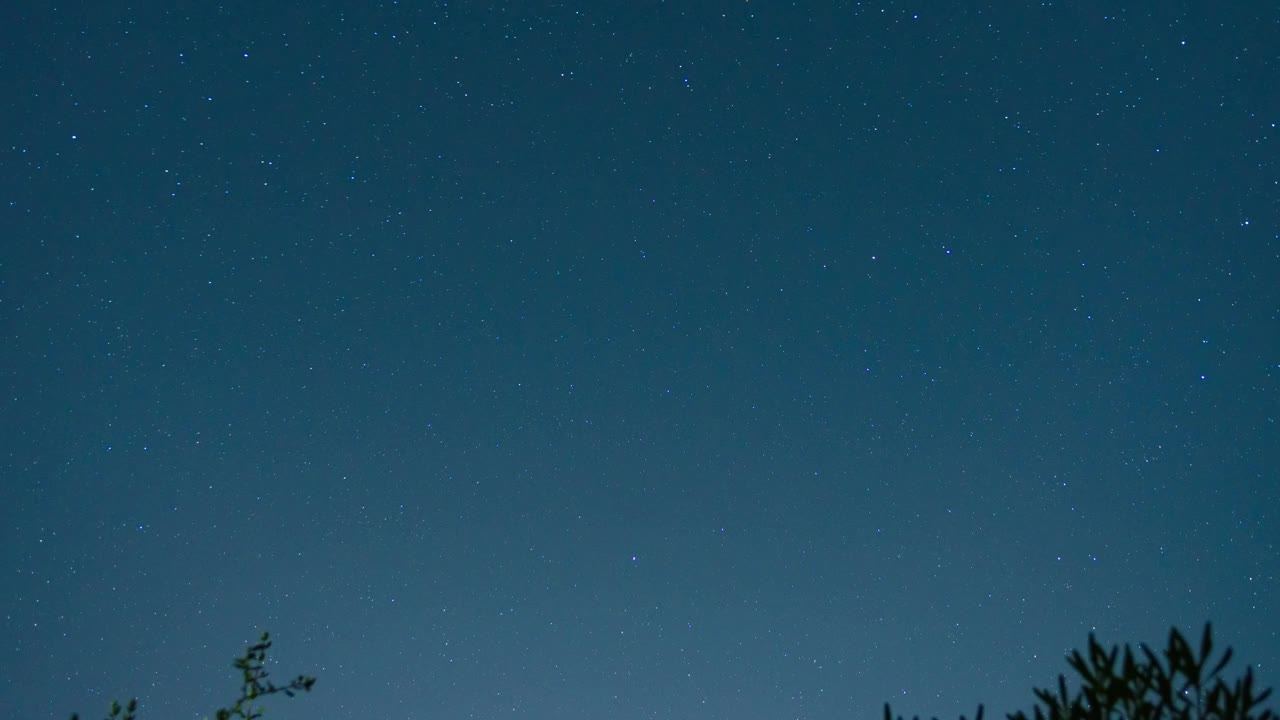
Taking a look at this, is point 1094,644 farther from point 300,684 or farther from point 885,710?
point 300,684

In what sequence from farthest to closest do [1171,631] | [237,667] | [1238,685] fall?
[237,667]
[1171,631]
[1238,685]

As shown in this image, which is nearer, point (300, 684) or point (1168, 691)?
point (1168, 691)

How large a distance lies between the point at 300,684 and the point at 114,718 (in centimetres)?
134

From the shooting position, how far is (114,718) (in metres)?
5.76

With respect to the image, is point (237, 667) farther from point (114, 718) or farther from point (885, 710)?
point (885, 710)

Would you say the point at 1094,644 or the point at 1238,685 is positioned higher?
the point at 1094,644

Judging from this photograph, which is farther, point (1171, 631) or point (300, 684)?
point (300, 684)

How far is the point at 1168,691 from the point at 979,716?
31.6 inches


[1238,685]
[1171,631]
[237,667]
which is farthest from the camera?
[237,667]

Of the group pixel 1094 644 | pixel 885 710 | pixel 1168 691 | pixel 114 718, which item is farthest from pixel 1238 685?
pixel 114 718

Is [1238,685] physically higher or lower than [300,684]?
lower

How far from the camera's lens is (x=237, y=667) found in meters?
5.74

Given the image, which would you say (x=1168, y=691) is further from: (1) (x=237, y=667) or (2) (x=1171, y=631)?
(1) (x=237, y=667)

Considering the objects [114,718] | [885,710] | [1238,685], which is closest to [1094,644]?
[1238,685]
